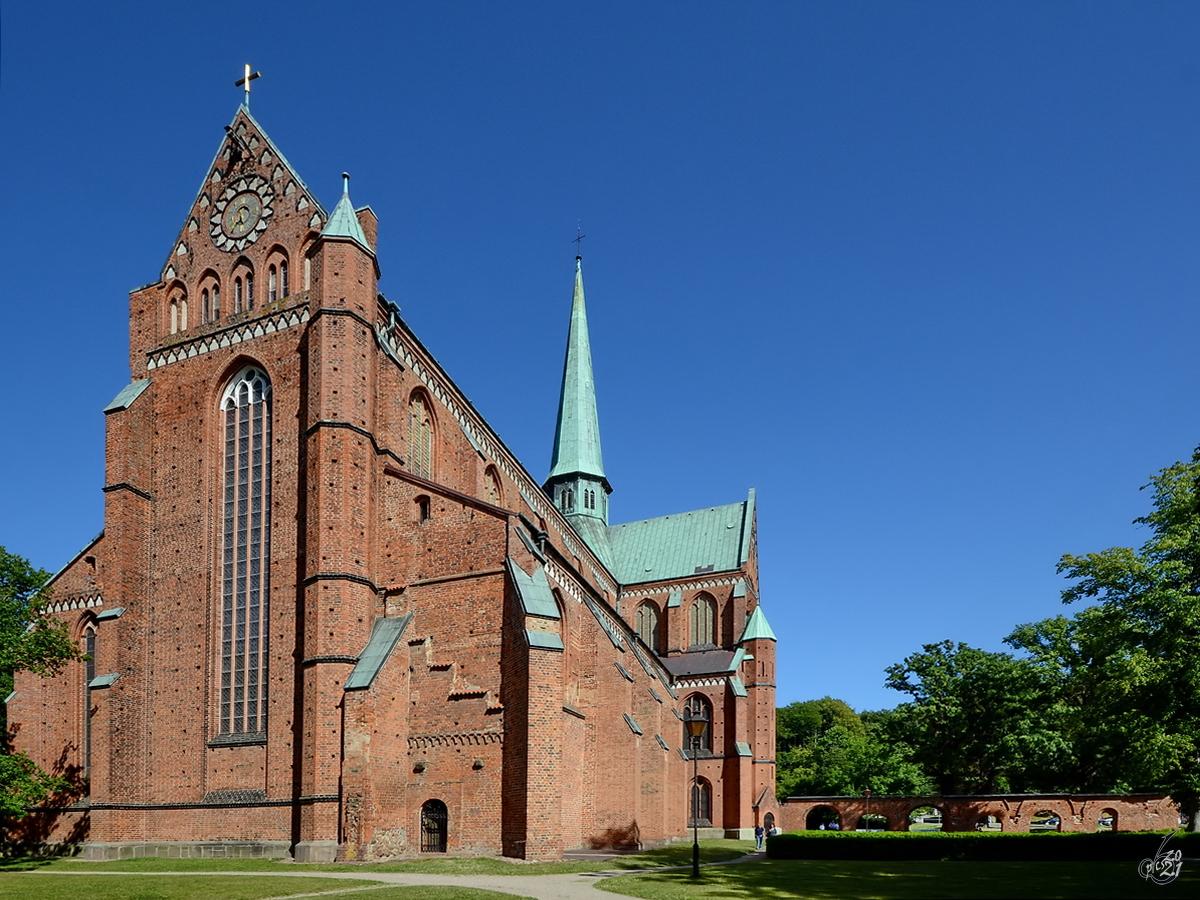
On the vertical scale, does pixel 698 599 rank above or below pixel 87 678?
above

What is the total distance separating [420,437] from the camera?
36.8 meters

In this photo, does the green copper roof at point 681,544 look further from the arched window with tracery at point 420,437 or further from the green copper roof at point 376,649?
the green copper roof at point 376,649

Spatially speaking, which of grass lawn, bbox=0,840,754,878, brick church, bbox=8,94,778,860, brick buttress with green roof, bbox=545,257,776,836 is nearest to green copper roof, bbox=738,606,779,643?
brick buttress with green roof, bbox=545,257,776,836

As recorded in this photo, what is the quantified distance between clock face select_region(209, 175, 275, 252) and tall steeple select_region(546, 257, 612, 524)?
33.0 m

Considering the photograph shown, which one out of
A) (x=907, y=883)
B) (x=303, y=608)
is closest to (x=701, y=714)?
(x=303, y=608)

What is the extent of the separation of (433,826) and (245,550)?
10067 millimetres

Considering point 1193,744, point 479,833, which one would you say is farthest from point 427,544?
point 1193,744

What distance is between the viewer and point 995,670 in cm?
4491

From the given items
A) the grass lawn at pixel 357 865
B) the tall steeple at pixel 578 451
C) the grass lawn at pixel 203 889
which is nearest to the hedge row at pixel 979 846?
the grass lawn at pixel 357 865

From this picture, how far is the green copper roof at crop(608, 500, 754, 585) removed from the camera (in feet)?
208

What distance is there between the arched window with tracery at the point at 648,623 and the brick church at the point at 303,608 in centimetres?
2485

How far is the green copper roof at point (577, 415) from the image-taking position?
66.1 meters

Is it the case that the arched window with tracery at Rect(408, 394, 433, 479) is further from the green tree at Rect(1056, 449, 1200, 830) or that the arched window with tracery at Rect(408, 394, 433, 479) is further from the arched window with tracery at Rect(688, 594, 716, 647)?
the arched window with tracery at Rect(688, 594, 716, 647)

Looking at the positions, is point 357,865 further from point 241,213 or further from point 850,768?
point 850,768
